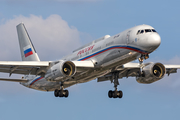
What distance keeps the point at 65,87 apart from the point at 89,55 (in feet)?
26.5

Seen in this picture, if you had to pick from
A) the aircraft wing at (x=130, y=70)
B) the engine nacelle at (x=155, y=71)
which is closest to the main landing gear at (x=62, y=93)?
the aircraft wing at (x=130, y=70)

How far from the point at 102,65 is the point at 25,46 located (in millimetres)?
19078

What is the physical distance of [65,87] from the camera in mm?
52219

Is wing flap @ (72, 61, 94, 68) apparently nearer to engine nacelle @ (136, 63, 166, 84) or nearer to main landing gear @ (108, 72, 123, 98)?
main landing gear @ (108, 72, 123, 98)

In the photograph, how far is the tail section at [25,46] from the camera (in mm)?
57594

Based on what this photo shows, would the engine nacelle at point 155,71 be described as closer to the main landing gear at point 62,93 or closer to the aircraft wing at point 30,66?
the aircraft wing at point 30,66

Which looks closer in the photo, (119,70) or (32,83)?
(119,70)

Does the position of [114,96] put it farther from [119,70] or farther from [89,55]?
[89,55]

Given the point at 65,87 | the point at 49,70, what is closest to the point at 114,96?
the point at 65,87

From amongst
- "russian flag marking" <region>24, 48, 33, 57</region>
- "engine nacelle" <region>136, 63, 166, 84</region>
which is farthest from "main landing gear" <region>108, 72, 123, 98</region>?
"russian flag marking" <region>24, 48, 33, 57</region>

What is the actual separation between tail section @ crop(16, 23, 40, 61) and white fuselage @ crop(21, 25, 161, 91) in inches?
383

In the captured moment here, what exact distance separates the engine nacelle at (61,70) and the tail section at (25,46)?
12.3 meters

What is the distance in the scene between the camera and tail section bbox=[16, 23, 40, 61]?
57594 millimetres

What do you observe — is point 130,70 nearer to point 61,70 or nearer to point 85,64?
point 85,64
